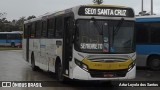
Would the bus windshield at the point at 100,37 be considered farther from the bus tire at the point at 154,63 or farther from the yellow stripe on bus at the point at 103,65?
the bus tire at the point at 154,63

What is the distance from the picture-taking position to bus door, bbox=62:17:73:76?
14754mm

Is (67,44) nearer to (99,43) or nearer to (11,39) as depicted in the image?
(99,43)

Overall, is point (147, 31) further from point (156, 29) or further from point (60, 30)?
point (60, 30)

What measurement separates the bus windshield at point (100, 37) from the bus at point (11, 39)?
6018 centimetres

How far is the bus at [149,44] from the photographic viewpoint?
859 inches

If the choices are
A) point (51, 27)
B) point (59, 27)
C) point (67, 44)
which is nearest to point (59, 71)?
point (67, 44)

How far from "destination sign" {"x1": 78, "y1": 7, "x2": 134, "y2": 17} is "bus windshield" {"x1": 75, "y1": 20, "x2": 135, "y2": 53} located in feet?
0.92

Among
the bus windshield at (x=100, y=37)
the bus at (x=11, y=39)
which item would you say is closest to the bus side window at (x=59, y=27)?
the bus windshield at (x=100, y=37)

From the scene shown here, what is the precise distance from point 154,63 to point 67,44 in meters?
8.13

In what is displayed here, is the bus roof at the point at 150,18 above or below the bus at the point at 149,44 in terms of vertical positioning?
above

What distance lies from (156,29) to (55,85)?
8.48 m

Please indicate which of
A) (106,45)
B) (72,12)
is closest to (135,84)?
(106,45)

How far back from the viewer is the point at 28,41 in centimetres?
2398

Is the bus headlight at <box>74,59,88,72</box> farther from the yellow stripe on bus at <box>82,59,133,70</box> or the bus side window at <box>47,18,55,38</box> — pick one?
the bus side window at <box>47,18,55,38</box>
